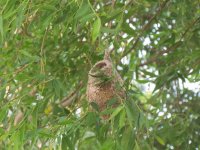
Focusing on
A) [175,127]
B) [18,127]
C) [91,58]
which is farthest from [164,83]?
[18,127]

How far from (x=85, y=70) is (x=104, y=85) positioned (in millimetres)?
502

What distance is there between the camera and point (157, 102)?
272 centimetres

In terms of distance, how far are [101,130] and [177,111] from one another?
1206mm

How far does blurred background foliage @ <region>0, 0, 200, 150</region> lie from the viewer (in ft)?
5.14

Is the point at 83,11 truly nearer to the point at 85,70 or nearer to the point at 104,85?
the point at 104,85

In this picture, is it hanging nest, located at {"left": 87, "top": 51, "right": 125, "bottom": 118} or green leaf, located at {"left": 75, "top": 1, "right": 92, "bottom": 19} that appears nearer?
green leaf, located at {"left": 75, "top": 1, "right": 92, "bottom": 19}

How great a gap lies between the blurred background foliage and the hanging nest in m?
0.04

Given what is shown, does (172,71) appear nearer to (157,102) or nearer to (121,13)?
(157,102)

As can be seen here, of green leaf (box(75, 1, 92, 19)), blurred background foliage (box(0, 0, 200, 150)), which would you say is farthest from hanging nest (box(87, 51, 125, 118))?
green leaf (box(75, 1, 92, 19))

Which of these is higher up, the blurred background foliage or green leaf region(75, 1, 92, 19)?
green leaf region(75, 1, 92, 19)

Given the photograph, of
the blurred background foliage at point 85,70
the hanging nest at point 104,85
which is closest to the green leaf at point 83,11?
the blurred background foliage at point 85,70

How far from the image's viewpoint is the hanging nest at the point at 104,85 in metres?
1.63

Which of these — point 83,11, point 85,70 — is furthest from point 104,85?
point 85,70

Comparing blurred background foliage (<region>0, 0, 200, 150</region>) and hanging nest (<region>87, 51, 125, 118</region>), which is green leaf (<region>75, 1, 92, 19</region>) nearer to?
blurred background foliage (<region>0, 0, 200, 150</region>)
